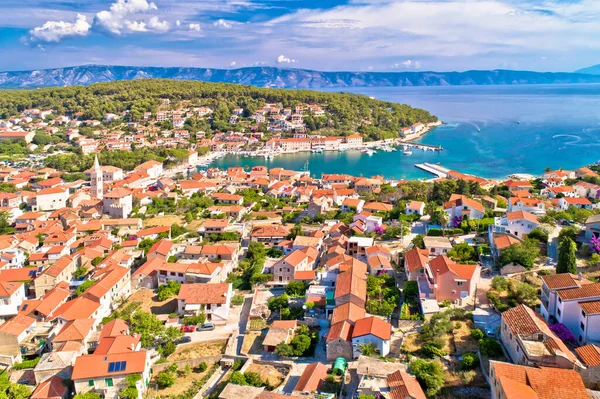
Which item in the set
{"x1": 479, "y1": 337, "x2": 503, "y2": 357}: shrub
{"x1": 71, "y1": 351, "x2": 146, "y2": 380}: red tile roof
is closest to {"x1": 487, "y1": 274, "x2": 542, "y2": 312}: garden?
{"x1": 479, "y1": 337, "x2": 503, "y2": 357}: shrub

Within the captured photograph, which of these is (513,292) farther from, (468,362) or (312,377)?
(312,377)

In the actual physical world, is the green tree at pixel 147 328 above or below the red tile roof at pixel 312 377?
below

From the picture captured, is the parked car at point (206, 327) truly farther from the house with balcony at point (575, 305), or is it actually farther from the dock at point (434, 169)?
the dock at point (434, 169)

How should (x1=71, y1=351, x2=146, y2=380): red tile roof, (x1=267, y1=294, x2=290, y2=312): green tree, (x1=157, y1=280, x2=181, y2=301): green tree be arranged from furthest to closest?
(x1=157, y1=280, x2=181, y2=301): green tree, (x1=267, y1=294, x2=290, y2=312): green tree, (x1=71, y1=351, x2=146, y2=380): red tile roof

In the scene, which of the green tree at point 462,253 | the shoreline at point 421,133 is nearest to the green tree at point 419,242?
the green tree at point 462,253

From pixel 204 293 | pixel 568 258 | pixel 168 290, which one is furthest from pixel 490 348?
pixel 168 290

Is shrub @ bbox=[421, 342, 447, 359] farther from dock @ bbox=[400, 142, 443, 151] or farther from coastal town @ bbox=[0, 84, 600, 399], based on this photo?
dock @ bbox=[400, 142, 443, 151]
